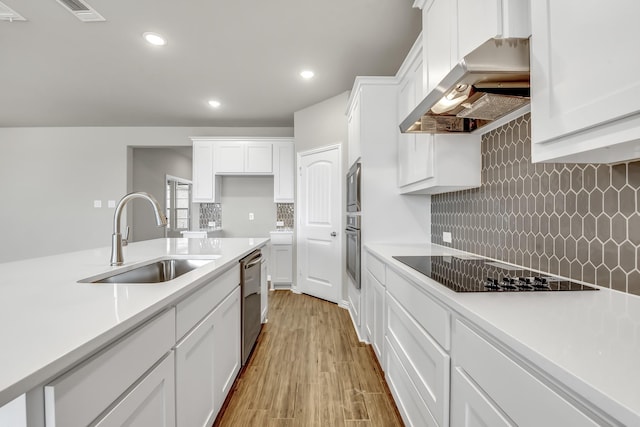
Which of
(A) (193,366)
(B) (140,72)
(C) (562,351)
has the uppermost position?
(B) (140,72)

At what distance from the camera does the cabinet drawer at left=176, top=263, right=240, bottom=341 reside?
1122 mm

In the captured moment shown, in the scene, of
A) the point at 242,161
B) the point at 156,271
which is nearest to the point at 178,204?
the point at 242,161

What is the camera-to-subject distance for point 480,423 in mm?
833

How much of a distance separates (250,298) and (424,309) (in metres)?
1.41

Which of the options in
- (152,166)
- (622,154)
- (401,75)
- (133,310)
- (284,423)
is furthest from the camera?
(152,166)

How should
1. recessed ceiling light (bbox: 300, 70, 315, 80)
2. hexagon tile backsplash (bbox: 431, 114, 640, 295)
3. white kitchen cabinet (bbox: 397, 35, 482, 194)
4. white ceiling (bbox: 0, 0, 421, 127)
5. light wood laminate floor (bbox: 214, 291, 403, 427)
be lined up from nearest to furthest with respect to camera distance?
1. hexagon tile backsplash (bbox: 431, 114, 640, 295)
2. light wood laminate floor (bbox: 214, 291, 403, 427)
3. white kitchen cabinet (bbox: 397, 35, 482, 194)
4. white ceiling (bbox: 0, 0, 421, 127)
5. recessed ceiling light (bbox: 300, 70, 315, 80)

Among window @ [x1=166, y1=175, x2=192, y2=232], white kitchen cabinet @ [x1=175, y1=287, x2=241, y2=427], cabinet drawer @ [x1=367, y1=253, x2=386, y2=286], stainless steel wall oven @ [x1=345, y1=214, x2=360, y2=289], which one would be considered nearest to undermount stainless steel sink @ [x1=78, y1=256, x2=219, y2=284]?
white kitchen cabinet @ [x1=175, y1=287, x2=241, y2=427]

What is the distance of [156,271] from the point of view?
1.78m

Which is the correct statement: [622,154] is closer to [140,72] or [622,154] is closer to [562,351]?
[562,351]

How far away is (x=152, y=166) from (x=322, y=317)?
191 inches

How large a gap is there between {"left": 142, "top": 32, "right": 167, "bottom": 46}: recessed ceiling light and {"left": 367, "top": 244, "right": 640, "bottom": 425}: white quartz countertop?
292 cm

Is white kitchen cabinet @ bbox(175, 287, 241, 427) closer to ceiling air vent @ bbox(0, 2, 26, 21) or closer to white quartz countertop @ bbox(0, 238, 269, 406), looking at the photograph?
white quartz countertop @ bbox(0, 238, 269, 406)

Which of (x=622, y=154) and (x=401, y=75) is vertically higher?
(x=401, y=75)

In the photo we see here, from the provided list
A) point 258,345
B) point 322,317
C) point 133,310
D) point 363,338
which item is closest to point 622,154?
point 133,310
